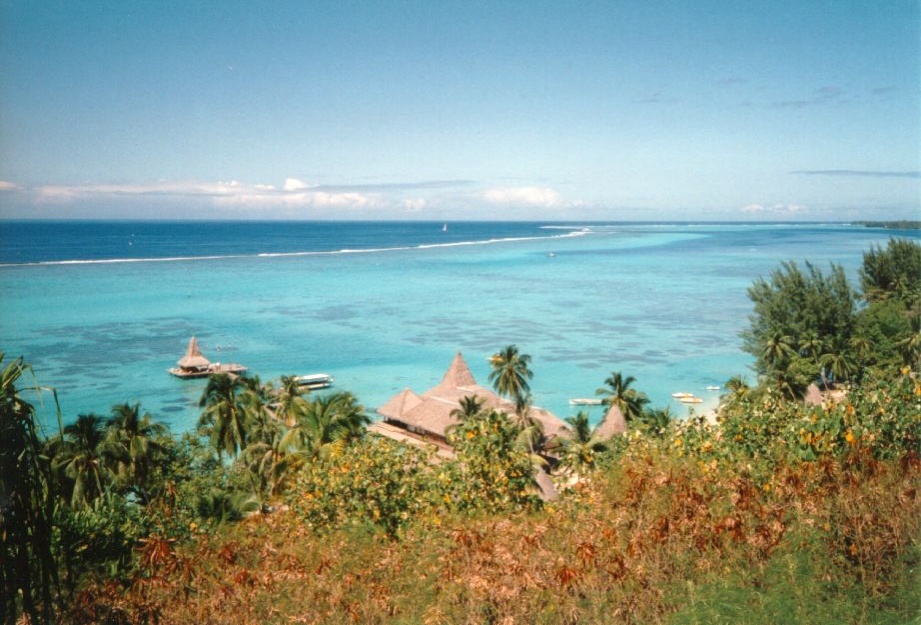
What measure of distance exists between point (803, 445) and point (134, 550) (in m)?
6.61

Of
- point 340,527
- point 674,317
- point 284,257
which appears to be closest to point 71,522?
point 340,527

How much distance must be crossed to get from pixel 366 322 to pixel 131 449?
3715 cm

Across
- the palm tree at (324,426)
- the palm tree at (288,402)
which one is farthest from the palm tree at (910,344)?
the palm tree at (288,402)

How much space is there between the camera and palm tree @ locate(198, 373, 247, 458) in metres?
20.7

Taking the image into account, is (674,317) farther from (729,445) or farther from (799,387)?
(729,445)

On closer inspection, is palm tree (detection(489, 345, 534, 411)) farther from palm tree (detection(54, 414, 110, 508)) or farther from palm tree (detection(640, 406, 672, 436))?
palm tree (detection(54, 414, 110, 508))

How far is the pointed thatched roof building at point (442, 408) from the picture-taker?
2505 centimetres

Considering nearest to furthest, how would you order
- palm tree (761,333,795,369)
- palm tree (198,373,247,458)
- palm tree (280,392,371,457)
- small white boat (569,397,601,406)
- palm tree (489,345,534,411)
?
1. palm tree (280,392,371,457)
2. palm tree (198,373,247,458)
3. palm tree (489,345,534,411)
4. palm tree (761,333,795,369)
5. small white boat (569,397,601,406)

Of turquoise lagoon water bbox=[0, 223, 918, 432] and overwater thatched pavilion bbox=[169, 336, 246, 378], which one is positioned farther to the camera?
turquoise lagoon water bbox=[0, 223, 918, 432]

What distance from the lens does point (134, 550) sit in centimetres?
708

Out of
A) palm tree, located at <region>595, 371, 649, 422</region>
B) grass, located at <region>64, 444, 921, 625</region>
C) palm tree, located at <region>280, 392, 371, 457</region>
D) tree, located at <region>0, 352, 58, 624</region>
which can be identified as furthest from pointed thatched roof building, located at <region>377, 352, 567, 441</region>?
tree, located at <region>0, 352, 58, 624</region>

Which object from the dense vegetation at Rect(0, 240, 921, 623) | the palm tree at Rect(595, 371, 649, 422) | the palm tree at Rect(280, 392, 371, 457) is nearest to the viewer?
the dense vegetation at Rect(0, 240, 921, 623)

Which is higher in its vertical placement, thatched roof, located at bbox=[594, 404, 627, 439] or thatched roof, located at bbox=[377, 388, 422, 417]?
thatched roof, located at bbox=[594, 404, 627, 439]

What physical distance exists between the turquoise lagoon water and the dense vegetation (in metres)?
5.73
